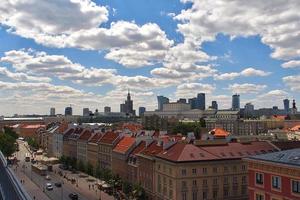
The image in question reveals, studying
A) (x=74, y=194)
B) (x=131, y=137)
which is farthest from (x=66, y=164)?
(x=74, y=194)

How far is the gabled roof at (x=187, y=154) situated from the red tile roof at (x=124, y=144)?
24390mm

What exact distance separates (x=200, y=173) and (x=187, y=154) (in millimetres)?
3838

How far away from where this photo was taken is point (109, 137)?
125375 mm

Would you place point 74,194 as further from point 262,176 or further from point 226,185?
point 262,176

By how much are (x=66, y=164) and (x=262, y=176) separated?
10550cm

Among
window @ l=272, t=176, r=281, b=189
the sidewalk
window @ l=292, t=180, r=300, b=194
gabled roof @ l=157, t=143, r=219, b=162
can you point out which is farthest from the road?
window @ l=292, t=180, r=300, b=194

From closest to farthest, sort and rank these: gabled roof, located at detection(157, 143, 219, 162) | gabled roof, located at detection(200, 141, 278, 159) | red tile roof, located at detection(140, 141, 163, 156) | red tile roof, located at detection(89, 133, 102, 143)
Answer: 1. gabled roof, located at detection(157, 143, 219, 162)
2. gabled roof, located at detection(200, 141, 278, 159)
3. red tile roof, located at detection(140, 141, 163, 156)
4. red tile roof, located at detection(89, 133, 102, 143)

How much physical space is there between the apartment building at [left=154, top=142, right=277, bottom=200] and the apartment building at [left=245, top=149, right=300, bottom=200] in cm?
2324

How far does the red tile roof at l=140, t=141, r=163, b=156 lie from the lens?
91.2 meters

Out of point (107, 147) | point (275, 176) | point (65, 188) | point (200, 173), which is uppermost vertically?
point (275, 176)

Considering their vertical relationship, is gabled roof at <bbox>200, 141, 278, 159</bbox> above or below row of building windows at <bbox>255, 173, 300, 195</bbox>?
above

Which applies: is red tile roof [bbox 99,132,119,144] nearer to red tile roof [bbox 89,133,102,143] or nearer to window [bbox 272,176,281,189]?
red tile roof [bbox 89,133,102,143]

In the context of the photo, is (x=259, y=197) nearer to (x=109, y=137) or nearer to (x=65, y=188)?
(x=65, y=188)

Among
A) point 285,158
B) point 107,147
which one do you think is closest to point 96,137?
point 107,147
